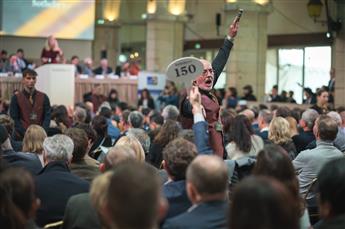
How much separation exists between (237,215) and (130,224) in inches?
17.2

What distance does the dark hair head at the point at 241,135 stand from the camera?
708 centimetres

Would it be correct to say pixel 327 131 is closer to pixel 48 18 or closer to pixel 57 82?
pixel 57 82

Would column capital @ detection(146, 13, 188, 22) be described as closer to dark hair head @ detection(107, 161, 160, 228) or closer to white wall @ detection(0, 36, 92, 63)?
white wall @ detection(0, 36, 92, 63)

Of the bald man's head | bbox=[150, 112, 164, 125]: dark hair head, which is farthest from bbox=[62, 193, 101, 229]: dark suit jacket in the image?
bbox=[150, 112, 164, 125]: dark hair head

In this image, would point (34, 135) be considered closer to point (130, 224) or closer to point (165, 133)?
point (165, 133)

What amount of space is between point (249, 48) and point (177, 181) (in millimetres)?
16879

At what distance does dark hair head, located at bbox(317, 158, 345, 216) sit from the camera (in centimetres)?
409

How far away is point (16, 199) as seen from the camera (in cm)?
398

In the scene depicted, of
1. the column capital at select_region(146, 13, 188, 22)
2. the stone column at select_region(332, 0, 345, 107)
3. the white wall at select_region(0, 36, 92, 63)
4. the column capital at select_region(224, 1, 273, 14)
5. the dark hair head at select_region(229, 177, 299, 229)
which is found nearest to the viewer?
the dark hair head at select_region(229, 177, 299, 229)

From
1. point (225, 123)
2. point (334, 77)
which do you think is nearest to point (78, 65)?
point (334, 77)

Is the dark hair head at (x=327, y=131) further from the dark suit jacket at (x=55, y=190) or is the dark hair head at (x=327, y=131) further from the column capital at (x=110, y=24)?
the column capital at (x=110, y=24)

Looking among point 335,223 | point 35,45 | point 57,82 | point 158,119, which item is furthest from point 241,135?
point 35,45

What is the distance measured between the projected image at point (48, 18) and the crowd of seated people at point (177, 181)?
13692mm

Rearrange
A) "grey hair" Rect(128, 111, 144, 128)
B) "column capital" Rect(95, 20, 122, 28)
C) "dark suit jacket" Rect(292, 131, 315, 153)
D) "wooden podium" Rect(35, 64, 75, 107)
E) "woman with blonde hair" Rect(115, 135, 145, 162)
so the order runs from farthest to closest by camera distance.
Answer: "column capital" Rect(95, 20, 122, 28) < "wooden podium" Rect(35, 64, 75, 107) < "grey hair" Rect(128, 111, 144, 128) < "dark suit jacket" Rect(292, 131, 315, 153) < "woman with blonde hair" Rect(115, 135, 145, 162)
